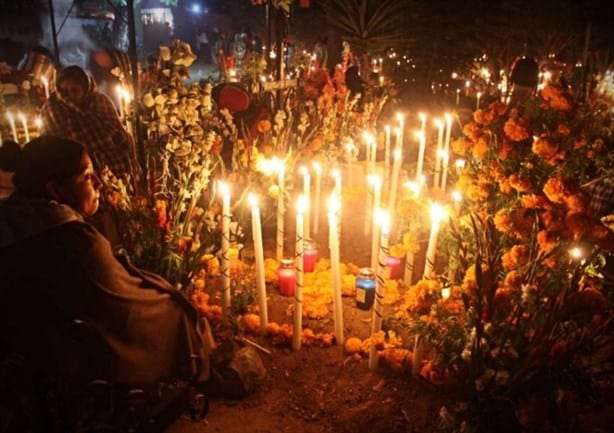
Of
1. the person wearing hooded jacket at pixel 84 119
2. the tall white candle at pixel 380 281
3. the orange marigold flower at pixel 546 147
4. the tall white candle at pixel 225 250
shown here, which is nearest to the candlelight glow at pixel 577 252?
the orange marigold flower at pixel 546 147

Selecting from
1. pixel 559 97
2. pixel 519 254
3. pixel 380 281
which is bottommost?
pixel 380 281

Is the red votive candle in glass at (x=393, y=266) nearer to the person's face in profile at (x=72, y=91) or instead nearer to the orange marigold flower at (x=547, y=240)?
the orange marigold flower at (x=547, y=240)

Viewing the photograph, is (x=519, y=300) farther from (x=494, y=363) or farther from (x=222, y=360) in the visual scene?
(x=222, y=360)

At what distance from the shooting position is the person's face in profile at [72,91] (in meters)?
4.23

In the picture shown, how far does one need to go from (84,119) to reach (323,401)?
3101mm

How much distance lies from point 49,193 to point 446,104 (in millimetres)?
7056

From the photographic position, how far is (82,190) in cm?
233

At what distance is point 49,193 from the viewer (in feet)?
7.23

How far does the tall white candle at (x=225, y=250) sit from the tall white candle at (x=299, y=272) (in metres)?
0.50

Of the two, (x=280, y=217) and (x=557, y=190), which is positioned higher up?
(x=557, y=190)

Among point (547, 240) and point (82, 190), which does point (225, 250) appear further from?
point (547, 240)

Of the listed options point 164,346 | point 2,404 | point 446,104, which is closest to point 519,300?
point 164,346

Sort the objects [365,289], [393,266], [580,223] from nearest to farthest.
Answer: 1. [580,223]
2. [365,289]
3. [393,266]

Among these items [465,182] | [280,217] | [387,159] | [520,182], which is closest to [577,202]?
[520,182]
